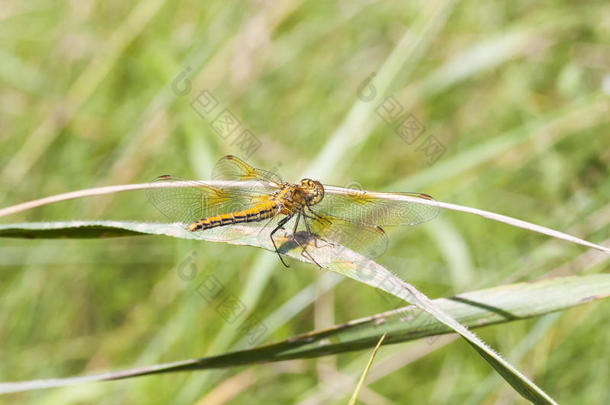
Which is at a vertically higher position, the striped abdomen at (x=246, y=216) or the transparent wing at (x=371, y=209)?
the striped abdomen at (x=246, y=216)

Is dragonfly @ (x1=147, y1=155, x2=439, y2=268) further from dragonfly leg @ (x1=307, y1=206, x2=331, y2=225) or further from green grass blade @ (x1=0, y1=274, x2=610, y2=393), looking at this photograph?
green grass blade @ (x1=0, y1=274, x2=610, y2=393)

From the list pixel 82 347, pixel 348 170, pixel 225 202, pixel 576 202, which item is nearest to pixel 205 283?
pixel 225 202

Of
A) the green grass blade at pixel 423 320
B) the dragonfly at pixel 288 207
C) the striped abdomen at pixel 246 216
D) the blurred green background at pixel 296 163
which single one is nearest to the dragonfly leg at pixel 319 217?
the dragonfly at pixel 288 207

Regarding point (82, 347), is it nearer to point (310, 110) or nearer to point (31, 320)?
point (31, 320)

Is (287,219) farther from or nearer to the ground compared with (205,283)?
nearer to the ground

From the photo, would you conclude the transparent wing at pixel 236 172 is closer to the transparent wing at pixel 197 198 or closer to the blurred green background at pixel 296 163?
the transparent wing at pixel 197 198

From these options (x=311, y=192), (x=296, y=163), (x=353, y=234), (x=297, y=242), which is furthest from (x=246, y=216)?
(x=296, y=163)

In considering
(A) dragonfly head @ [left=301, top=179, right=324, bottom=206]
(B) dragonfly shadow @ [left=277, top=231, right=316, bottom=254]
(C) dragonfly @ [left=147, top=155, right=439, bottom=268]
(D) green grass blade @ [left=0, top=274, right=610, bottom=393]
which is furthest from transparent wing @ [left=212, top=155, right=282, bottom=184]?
(D) green grass blade @ [left=0, top=274, right=610, bottom=393]

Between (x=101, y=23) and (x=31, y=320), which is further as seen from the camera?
(x=101, y=23)
